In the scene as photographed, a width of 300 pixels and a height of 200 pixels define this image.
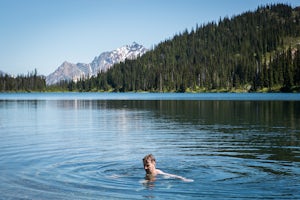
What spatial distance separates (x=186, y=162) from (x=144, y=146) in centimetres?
799

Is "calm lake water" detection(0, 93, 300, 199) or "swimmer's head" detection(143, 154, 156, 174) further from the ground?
"swimmer's head" detection(143, 154, 156, 174)

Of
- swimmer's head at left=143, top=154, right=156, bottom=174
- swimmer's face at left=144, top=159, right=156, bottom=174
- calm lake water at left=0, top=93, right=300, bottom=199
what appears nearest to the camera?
calm lake water at left=0, top=93, right=300, bottom=199

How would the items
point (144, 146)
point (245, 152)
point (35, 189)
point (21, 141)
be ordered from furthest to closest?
point (21, 141) → point (144, 146) → point (245, 152) → point (35, 189)

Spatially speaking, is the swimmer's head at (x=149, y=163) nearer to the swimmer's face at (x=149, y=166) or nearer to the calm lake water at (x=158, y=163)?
the swimmer's face at (x=149, y=166)

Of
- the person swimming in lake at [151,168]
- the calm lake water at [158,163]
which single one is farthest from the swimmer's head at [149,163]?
the calm lake water at [158,163]

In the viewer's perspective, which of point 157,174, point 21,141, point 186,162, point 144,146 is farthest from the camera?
point 21,141

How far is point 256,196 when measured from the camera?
1736cm

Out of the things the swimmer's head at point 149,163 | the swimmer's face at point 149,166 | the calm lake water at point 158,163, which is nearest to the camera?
the calm lake water at point 158,163

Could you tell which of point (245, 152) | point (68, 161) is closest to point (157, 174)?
point (68, 161)

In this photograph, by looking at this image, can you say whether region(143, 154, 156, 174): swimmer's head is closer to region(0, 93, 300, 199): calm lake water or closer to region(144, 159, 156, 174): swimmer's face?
region(144, 159, 156, 174): swimmer's face

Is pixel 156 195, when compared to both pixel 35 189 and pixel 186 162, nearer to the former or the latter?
pixel 35 189

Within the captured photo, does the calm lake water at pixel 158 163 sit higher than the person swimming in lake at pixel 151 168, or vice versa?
the person swimming in lake at pixel 151 168

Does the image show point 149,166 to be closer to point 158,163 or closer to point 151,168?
point 151,168

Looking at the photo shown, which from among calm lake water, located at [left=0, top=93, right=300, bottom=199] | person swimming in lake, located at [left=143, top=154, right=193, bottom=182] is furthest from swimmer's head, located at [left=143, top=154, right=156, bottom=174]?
calm lake water, located at [left=0, top=93, right=300, bottom=199]
